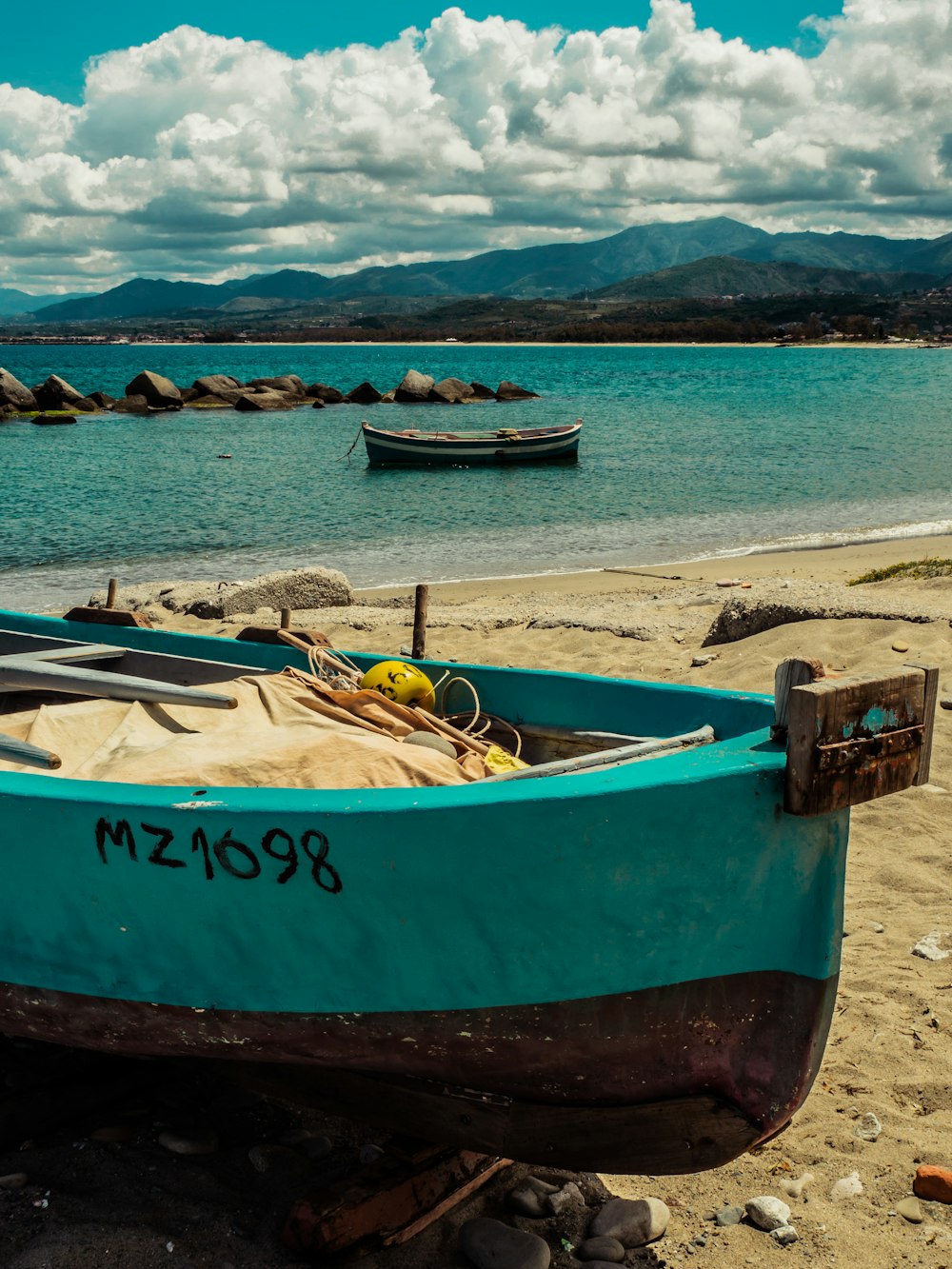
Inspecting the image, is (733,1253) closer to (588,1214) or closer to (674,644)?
(588,1214)

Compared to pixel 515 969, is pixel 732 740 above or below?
above

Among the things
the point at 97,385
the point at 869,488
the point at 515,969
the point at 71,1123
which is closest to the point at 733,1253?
the point at 515,969

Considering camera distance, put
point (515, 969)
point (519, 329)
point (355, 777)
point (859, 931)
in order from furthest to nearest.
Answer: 1. point (519, 329)
2. point (859, 931)
3. point (355, 777)
4. point (515, 969)

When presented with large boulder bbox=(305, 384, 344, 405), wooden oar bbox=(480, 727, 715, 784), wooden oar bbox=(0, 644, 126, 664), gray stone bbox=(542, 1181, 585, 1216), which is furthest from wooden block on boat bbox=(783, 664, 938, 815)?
large boulder bbox=(305, 384, 344, 405)

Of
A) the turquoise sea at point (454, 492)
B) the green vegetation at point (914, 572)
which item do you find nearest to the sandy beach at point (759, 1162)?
the green vegetation at point (914, 572)

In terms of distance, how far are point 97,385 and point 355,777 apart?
67.4m

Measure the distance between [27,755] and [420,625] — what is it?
2.73 metres

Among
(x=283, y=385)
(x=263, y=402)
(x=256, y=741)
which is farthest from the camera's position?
(x=283, y=385)

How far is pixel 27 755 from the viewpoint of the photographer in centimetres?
351

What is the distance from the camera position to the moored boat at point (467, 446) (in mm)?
26703

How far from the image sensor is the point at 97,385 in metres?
65.4

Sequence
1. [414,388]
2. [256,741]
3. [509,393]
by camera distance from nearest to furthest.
A: [256,741], [414,388], [509,393]

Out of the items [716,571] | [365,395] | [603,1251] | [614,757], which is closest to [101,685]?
[614,757]

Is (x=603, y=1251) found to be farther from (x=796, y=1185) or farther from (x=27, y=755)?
(x=27, y=755)
